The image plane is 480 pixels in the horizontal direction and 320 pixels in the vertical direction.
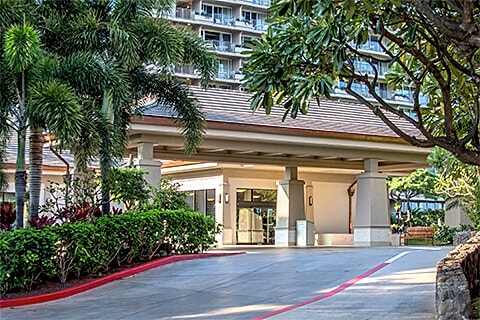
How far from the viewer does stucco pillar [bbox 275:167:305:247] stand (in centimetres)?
2853

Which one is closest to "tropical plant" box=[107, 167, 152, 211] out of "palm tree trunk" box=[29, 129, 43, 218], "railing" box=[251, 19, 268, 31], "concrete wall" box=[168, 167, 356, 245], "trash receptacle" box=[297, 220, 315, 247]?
"palm tree trunk" box=[29, 129, 43, 218]

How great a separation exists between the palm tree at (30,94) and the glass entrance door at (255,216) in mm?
18565

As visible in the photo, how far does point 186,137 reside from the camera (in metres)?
18.4

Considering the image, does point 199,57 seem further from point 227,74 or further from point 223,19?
point 223,19

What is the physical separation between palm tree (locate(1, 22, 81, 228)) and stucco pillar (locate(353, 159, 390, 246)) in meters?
15.1

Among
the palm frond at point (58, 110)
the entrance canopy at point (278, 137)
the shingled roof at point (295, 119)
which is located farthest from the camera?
the shingled roof at point (295, 119)

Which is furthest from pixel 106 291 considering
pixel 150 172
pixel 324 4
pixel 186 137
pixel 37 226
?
pixel 324 4

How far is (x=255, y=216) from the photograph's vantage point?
3391 centimetres

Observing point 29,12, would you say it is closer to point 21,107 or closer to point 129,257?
point 21,107

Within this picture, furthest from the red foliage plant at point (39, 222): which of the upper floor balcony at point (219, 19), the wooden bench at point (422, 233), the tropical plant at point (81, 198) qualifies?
the upper floor balcony at point (219, 19)

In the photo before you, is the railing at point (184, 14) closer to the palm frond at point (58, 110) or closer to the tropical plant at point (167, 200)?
the tropical plant at point (167, 200)

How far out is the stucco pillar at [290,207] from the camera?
93.6 ft

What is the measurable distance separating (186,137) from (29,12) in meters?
5.43

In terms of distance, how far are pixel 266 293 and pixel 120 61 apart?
7.02 meters
